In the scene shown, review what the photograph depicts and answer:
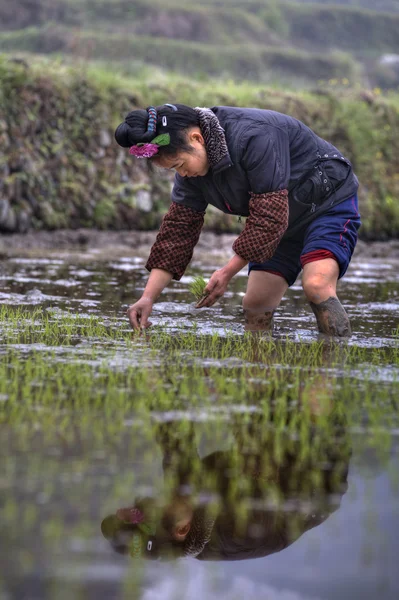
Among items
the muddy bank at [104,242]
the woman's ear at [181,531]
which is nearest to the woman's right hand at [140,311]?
the woman's ear at [181,531]

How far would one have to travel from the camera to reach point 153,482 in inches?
99.2

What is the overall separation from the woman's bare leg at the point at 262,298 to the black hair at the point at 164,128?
133 cm

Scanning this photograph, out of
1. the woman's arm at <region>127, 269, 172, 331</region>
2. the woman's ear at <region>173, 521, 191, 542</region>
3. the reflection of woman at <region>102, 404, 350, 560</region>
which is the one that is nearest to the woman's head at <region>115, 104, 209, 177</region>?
the woman's arm at <region>127, 269, 172, 331</region>

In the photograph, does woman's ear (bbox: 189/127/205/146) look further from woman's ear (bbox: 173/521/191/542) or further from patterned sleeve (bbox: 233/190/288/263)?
woman's ear (bbox: 173/521/191/542)

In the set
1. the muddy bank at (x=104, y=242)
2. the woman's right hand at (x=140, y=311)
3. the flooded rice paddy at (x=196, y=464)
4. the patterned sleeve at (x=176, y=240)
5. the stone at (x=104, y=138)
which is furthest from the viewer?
the stone at (x=104, y=138)

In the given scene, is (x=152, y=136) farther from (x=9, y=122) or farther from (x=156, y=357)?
(x=9, y=122)

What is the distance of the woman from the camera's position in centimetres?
454

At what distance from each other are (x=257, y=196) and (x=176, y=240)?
26.1 inches

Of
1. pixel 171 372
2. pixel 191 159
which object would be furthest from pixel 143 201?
pixel 171 372

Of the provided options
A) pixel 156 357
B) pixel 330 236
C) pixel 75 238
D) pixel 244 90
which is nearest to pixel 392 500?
pixel 156 357

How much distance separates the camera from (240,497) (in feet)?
7.93

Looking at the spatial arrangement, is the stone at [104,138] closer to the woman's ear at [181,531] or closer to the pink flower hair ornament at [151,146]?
the pink flower hair ornament at [151,146]

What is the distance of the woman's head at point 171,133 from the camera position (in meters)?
4.41

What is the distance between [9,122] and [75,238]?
1845mm
